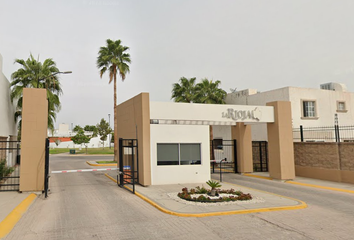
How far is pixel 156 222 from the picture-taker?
8.98 meters

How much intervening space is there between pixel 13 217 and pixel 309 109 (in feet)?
84.3

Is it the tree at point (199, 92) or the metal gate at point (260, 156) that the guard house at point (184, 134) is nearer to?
the metal gate at point (260, 156)

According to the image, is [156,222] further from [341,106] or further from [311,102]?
A: [341,106]

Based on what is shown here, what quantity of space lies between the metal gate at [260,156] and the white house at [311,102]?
5.98 ft

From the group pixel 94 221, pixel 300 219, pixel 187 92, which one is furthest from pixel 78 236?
pixel 187 92

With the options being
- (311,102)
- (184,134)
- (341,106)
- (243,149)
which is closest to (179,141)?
(184,134)

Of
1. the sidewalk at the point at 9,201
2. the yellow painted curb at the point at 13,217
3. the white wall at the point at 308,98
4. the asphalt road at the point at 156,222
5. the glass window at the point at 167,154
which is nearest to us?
the asphalt road at the point at 156,222

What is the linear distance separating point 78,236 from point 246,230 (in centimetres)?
471

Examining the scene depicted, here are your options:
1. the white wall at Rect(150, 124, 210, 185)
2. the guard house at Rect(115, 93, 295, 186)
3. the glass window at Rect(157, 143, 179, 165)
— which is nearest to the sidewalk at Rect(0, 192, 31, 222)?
the guard house at Rect(115, 93, 295, 186)

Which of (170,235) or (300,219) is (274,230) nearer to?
(300,219)

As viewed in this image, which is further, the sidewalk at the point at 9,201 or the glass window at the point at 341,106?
the glass window at the point at 341,106

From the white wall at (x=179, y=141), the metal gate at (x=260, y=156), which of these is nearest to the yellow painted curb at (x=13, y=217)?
the white wall at (x=179, y=141)

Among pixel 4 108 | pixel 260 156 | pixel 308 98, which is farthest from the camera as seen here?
pixel 308 98

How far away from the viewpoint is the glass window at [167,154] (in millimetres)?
16766
